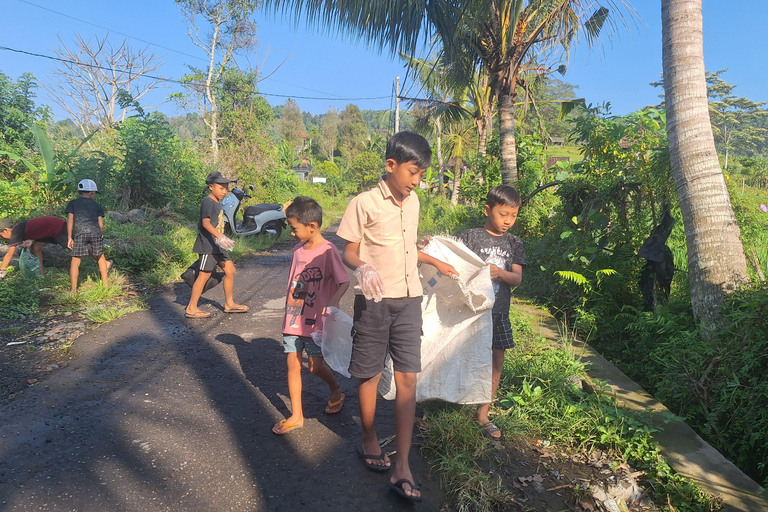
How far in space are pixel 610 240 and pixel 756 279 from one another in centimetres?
153

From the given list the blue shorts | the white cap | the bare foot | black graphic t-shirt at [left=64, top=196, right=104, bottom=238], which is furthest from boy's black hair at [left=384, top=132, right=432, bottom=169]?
the white cap

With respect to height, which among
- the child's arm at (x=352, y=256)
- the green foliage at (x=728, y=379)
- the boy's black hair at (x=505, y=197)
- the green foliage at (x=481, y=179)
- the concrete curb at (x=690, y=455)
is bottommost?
the concrete curb at (x=690, y=455)

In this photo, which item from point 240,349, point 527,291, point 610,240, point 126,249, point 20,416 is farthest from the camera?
point 126,249

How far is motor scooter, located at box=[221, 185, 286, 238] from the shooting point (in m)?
11.3

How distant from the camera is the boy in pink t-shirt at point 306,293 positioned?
3.17 meters

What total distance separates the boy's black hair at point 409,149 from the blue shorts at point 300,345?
1367mm

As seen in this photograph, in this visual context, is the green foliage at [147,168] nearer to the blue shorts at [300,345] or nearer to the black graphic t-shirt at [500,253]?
the blue shorts at [300,345]

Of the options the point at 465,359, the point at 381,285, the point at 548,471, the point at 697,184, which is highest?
the point at 697,184

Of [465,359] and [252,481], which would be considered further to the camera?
[465,359]

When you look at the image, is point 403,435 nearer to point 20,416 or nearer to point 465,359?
point 465,359

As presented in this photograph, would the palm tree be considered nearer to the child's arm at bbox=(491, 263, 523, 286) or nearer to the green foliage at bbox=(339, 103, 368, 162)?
the child's arm at bbox=(491, 263, 523, 286)

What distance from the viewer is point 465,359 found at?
3115 mm

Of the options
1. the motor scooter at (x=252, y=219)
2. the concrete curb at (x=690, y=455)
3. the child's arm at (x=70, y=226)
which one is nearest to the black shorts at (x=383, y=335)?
the concrete curb at (x=690, y=455)

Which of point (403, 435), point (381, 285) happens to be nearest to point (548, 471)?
point (403, 435)
